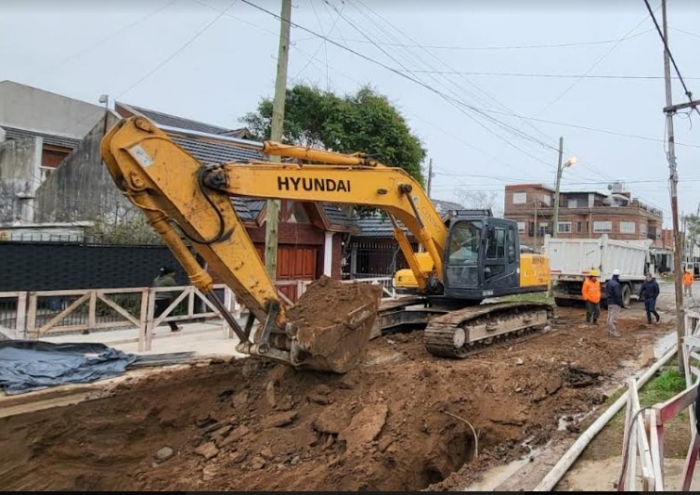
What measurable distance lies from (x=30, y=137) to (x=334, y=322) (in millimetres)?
22951

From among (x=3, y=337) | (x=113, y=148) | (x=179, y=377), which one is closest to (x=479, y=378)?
(x=179, y=377)

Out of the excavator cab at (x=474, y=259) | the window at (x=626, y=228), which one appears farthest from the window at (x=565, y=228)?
the excavator cab at (x=474, y=259)

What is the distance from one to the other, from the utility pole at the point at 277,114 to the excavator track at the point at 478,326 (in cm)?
→ 341

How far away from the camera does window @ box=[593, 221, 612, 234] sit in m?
59.5

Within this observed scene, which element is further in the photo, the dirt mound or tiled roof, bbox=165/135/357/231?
tiled roof, bbox=165/135/357/231

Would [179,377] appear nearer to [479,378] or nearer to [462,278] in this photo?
[479,378]

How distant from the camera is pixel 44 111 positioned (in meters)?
29.9

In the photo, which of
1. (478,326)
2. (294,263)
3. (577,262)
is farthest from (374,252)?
(478,326)

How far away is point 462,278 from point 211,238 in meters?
5.69

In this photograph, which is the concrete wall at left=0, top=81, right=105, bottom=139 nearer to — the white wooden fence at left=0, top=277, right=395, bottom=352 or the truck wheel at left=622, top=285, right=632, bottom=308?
the white wooden fence at left=0, top=277, right=395, bottom=352

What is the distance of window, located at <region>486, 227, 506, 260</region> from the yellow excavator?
0.13ft

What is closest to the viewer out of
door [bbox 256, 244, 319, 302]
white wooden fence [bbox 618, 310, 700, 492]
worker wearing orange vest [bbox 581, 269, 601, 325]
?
white wooden fence [bbox 618, 310, 700, 492]

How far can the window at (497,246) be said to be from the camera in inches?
404

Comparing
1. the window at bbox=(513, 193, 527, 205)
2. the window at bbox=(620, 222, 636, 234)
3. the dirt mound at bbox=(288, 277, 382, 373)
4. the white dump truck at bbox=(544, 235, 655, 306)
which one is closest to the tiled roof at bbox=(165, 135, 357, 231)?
the dirt mound at bbox=(288, 277, 382, 373)
